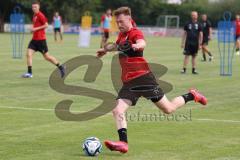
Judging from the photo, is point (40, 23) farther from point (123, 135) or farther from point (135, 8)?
point (135, 8)

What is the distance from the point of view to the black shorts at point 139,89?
8.83 m

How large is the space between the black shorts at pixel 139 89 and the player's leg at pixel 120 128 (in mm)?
86

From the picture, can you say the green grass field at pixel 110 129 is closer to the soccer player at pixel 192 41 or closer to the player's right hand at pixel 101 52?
the player's right hand at pixel 101 52

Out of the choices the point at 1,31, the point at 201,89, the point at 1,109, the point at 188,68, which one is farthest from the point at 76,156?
the point at 1,31

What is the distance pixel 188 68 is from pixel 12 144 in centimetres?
1646

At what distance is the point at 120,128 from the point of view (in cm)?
859

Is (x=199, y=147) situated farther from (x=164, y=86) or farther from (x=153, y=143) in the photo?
(x=164, y=86)

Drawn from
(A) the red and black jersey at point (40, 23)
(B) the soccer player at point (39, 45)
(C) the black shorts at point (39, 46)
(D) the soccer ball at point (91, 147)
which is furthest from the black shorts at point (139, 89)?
(A) the red and black jersey at point (40, 23)

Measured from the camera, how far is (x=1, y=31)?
72000 millimetres

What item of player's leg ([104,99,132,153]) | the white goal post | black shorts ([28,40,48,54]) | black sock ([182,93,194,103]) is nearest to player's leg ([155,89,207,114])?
black sock ([182,93,194,103])

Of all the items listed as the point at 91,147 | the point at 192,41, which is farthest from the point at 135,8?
the point at 91,147

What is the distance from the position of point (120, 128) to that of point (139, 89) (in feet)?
2.13

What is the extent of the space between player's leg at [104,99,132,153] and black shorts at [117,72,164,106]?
3.4 inches

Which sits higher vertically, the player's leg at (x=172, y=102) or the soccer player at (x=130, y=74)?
the soccer player at (x=130, y=74)
